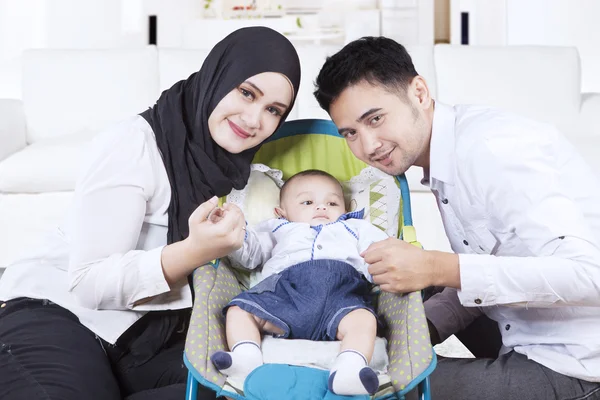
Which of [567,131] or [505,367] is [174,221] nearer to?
[505,367]

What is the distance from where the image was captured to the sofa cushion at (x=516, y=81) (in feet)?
11.2

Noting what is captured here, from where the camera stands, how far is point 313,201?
1.74 metres

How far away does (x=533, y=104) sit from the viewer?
3.43m

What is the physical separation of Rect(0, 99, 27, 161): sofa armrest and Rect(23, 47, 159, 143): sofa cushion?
38 mm

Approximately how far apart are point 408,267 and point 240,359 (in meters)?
0.37

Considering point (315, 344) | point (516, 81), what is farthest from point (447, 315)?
point (516, 81)

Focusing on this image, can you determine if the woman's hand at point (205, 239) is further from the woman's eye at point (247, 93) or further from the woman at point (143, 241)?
the woman's eye at point (247, 93)

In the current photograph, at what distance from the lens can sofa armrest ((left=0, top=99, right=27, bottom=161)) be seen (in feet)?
10.2

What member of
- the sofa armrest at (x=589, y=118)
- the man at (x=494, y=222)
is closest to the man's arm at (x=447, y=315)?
the man at (x=494, y=222)

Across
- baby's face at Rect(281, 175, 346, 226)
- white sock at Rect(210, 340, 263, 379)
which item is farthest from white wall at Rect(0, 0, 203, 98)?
white sock at Rect(210, 340, 263, 379)

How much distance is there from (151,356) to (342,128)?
667mm

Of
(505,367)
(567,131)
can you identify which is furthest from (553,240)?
(567,131)

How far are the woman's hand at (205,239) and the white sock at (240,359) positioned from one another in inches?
7.7

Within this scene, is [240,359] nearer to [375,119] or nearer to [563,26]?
[375,119]
